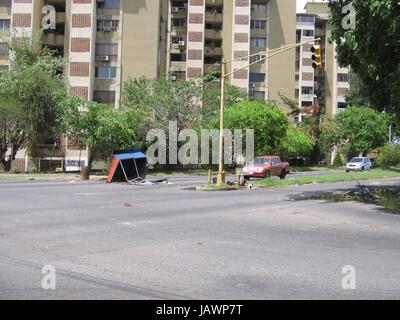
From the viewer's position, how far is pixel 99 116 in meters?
44.3

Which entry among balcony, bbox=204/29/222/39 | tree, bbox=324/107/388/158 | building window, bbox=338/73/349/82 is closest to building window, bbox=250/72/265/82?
balcony, bbox=204/29/222/39

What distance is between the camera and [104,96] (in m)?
65.0

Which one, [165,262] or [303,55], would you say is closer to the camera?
[165,262]

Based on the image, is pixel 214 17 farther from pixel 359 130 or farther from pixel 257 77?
pixel 359 130

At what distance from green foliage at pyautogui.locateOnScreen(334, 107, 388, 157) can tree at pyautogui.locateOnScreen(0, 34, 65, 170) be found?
135ft

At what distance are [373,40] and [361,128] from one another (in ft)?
190

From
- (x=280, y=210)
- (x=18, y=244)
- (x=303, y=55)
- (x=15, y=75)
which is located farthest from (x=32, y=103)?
(x=303, y=55)

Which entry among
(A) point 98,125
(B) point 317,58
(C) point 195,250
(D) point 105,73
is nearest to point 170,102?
(A) point 98,125

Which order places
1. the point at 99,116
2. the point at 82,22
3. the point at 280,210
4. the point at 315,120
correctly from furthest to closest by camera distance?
1. the point at 315,120
2. the point at 82,22
3. the point at 99,116
4. the point at 280,210

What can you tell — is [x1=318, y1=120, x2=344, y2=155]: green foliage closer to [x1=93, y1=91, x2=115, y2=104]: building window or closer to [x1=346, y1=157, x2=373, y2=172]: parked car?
[x1=346, y1=157, x2=373, y2=172]: parked car

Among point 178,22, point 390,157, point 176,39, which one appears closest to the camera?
point 390,157
